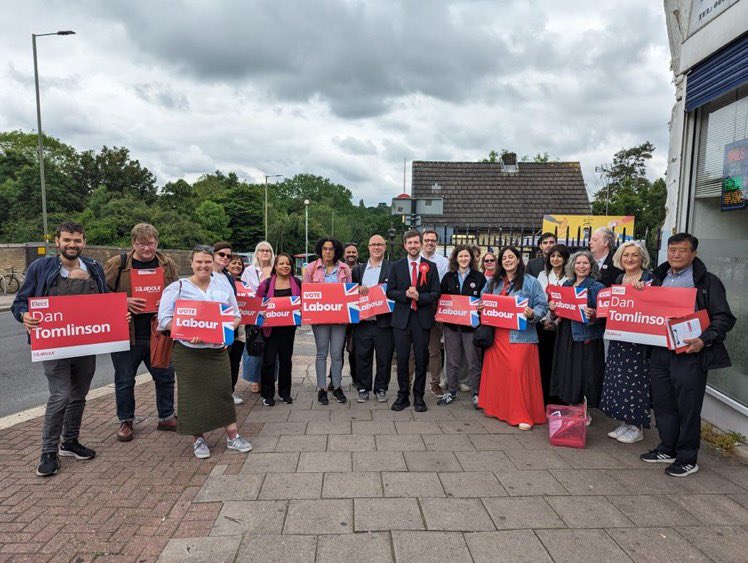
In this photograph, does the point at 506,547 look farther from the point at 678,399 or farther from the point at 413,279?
the point at 413,279

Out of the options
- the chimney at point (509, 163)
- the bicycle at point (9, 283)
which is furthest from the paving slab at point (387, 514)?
the chimney at point (509, 163)

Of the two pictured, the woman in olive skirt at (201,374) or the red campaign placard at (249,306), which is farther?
the red campaign placard at (249,306)

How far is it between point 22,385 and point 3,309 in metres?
10.9

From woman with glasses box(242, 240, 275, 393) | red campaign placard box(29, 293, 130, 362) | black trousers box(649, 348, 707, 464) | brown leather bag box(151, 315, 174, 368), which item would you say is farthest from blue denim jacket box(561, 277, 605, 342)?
red campaign placard box(29, 293, 130, 362)

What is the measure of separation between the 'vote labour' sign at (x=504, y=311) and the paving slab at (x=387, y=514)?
91.4 inches

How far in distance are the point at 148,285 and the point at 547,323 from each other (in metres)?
4.21

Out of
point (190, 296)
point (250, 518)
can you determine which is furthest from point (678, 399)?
point (190, 296)

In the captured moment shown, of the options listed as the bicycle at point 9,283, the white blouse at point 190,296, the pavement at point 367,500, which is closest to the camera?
the pavement at point 367,500

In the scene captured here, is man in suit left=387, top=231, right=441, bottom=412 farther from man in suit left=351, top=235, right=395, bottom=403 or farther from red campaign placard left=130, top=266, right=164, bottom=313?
red campaign placard left=130, top=266, right=164, bottom=313

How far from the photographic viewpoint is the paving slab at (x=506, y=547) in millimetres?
2764

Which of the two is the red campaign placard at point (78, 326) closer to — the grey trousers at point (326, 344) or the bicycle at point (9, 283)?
the grey trousers at point (326, 344)

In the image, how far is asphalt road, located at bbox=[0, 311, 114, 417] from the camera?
5996 mm

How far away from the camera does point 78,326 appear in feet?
13.0

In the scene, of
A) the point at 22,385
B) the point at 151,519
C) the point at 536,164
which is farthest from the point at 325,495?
the point at 536,164
